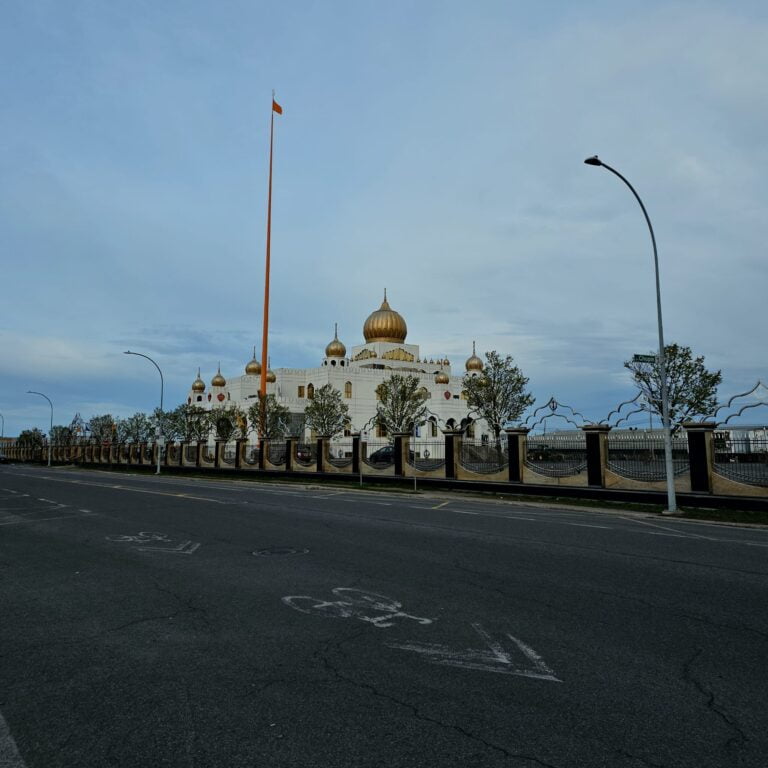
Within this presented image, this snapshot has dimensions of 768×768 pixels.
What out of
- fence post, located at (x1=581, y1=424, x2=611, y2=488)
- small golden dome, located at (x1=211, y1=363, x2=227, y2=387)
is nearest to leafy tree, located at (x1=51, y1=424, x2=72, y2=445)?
small golden dome, located at (x1=211, y1=363, x2=227, y2=387)

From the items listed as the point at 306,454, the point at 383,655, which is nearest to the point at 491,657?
the point at 383,655

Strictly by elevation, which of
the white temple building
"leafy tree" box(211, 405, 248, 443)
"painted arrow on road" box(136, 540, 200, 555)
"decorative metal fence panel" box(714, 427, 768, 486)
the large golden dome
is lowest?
"painted arrow on road" box(136, 540, 200, 555)

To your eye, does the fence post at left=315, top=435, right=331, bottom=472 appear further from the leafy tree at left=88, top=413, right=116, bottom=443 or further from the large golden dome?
the leafy tree at left=88, top=413, right=116, bottom=443

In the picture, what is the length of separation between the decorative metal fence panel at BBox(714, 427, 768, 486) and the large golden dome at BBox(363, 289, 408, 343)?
6833cm

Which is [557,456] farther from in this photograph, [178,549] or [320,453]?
[178,549]

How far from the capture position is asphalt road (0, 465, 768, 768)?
3.70 m

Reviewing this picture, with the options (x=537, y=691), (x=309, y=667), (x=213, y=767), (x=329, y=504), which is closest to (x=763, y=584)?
(x=537, y=691)

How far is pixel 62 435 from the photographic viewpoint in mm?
116938

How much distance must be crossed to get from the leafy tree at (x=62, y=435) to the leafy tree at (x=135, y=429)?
1041 centimetres

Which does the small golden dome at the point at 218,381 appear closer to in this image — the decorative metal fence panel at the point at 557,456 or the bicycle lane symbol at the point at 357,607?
the decorative metal fence panel at the point at 557,456

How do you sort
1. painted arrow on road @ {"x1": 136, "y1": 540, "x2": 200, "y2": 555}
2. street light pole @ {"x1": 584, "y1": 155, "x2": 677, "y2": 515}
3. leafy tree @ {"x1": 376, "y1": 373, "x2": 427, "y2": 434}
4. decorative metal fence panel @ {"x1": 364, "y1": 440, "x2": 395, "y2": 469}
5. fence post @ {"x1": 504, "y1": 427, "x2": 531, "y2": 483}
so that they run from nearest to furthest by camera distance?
painted arrow on road @ {"x1": 136, "y1": 540, "x2": 200, "y2": 555}
street light pole @ {"x1": 584, "y1": 155, "x2": 677, "y2": 515}
fence post @ {"x1": 504, "y1": 427, "x2": 531, "y2": 483}
decorative metal fence panel @ {"x1": 364, "y1": 440, "x2": 395, "y2": 469}
leafy tree @ {"x1": 376, "y1": 373, "x2": 427, "y2": 434}

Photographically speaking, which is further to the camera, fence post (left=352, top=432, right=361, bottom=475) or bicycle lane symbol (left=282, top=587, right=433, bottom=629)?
fence post (left=352, top=432, right=361, bottom=475)

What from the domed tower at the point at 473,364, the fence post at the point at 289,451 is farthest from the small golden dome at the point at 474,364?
the fence post at the point at 289,451

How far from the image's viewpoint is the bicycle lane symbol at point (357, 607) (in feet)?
21.1
